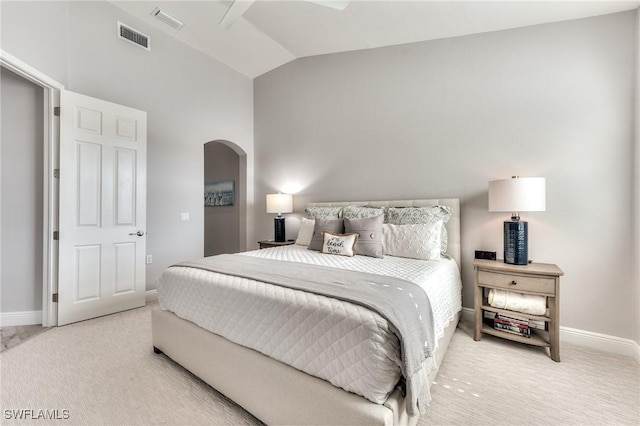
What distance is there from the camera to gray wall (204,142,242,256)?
5.08 metres

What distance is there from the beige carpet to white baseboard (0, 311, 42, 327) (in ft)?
1.73

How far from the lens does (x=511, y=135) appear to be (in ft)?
8.36

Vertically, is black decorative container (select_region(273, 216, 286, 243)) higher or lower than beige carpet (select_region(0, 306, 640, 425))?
higher

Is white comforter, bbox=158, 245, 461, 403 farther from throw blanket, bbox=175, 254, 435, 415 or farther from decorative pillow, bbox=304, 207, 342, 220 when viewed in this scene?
decorative pillow, bbox=304, 207, 342, 220

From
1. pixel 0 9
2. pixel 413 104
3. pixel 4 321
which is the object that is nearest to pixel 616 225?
pixel 413 104

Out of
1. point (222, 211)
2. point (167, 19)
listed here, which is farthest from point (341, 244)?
point (222, 211)

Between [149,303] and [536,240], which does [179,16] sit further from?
[536,240]

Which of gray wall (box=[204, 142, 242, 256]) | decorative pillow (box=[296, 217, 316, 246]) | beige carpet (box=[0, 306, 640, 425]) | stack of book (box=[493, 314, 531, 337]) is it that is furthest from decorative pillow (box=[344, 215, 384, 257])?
gray wall (box=[204, 142, 242, 256])

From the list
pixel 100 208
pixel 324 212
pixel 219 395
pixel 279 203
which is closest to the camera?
pixel 219 395

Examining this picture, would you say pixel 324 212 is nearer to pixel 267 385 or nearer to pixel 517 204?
pixel 517 204

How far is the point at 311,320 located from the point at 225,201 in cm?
448

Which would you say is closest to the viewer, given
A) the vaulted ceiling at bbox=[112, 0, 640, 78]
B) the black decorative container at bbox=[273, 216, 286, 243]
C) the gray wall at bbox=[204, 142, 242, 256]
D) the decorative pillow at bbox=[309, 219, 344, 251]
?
the vaulted ceiling at bbox=[112, 0, 640, 78]

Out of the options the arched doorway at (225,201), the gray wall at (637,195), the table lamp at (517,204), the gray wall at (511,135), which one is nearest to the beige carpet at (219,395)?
the gray wall at (637,195)

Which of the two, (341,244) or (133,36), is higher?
(133,36)
